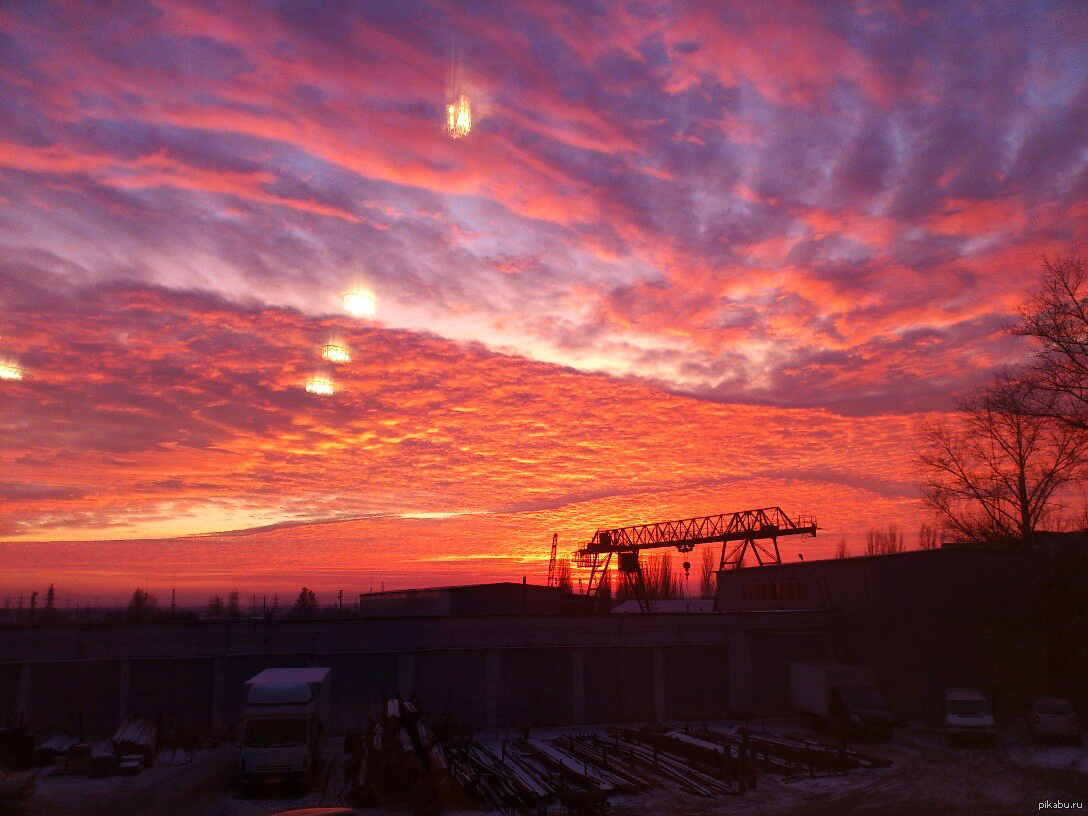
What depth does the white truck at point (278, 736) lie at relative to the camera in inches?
835

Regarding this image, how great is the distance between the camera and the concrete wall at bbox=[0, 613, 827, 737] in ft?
96.0

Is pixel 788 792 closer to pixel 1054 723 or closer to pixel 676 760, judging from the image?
pixel 676 760

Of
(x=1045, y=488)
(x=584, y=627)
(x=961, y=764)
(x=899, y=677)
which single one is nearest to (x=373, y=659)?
(x=584, y=627)

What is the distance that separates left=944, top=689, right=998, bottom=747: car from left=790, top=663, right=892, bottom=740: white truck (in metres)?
2.17

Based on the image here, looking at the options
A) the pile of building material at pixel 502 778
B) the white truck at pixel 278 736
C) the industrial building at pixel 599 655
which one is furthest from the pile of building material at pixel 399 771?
the industrial building at pixel 599 655

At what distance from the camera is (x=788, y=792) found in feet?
72.8

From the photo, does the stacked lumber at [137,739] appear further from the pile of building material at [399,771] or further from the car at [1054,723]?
the car at [1054,723]

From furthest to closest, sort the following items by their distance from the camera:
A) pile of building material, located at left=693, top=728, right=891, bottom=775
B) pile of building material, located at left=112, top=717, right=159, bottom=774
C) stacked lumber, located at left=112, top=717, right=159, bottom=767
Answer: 1. stacked lumber, located at left=112, top=717, right=159, bottom=767
2. pile of building material, located at left=693, top=728, right=891, bottom=775
3. pile of building material, located at left=112, top=717, right=159, bottom=774

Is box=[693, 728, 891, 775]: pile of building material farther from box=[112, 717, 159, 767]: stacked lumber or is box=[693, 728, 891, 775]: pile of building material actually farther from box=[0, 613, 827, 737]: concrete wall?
box=[112, 717, 159, 767]: stacked lumber

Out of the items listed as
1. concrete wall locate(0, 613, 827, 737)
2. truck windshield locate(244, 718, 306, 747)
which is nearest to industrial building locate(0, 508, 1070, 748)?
concrete wall locate(0, 613, 827, 737)

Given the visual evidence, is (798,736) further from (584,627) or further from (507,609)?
(507,609)

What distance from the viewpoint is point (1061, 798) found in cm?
2053

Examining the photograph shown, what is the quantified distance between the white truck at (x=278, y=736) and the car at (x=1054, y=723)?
2620 cm

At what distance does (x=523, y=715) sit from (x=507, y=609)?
55.5 feet
